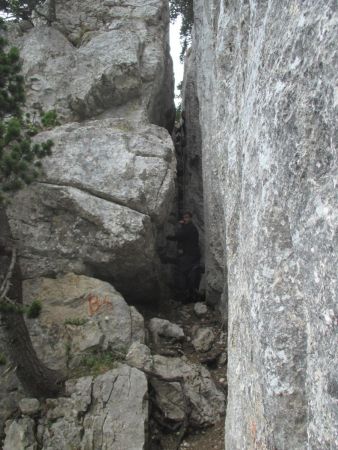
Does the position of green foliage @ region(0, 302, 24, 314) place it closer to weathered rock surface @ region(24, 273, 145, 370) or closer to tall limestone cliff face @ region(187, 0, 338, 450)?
weathered rock surface @ region(24, 273, 145, 370)

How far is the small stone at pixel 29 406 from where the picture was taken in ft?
31.2

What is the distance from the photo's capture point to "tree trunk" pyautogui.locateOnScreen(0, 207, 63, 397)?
9.33 meters

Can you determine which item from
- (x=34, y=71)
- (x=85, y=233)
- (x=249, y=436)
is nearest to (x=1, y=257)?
(x=85, y=233)

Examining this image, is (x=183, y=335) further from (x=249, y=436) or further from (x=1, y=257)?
(x=249, y=436)

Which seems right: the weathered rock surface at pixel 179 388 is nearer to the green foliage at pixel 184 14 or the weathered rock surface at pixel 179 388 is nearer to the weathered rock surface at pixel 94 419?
the weathered rock surface at pixel 94 419

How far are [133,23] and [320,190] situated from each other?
54.7 feet

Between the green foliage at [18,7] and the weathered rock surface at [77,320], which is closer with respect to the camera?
the weathered rock surface at [77,320]

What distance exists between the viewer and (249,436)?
558 cm

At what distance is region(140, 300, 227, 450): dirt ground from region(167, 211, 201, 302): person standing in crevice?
0.77m

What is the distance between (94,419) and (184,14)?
20.0 metres

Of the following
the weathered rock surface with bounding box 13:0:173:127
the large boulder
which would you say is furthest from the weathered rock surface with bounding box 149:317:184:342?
the weathered rock surface with bounding box 13:0:173:127

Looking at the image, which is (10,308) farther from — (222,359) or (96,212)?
(222,359)

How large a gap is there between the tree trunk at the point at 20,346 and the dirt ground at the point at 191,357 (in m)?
2.32

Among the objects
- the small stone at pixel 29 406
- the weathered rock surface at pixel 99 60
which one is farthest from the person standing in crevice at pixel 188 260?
the small stone at pixel 29 406
